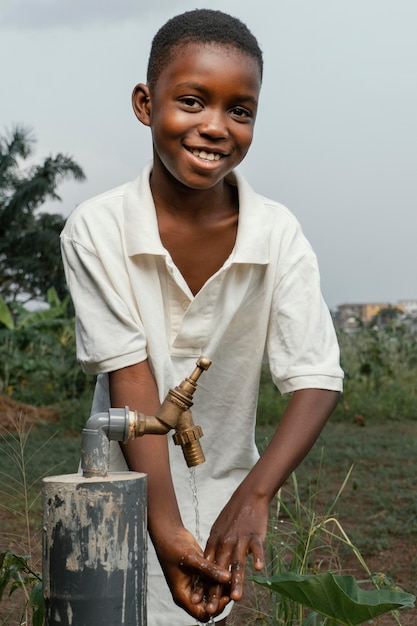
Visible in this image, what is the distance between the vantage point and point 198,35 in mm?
1766

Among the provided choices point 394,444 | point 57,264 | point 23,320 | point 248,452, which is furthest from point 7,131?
point 248,452

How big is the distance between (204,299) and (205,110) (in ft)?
1.33

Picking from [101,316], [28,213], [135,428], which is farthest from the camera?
[28,213]

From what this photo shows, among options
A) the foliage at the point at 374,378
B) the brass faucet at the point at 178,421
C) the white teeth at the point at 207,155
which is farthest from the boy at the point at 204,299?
the foliage at the point at 374,378

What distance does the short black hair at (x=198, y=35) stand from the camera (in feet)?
Result: 5.77

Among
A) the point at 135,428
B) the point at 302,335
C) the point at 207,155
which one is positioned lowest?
the point at 135,428

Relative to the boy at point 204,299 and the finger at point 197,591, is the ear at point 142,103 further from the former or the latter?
the finger at point 197,591

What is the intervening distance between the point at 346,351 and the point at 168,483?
24.9 feet

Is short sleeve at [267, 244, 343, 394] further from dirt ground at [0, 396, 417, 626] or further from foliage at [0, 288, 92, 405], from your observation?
foliage at [0, 288, 92, 405]

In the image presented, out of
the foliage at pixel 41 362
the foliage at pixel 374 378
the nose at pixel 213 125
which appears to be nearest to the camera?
the nose at pixel 213 125

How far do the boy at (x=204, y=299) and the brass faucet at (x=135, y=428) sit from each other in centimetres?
18

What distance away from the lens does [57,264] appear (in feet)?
56.6

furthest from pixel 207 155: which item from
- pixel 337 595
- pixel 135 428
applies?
pixel 337 595

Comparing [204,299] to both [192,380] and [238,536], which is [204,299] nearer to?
[192,380]
